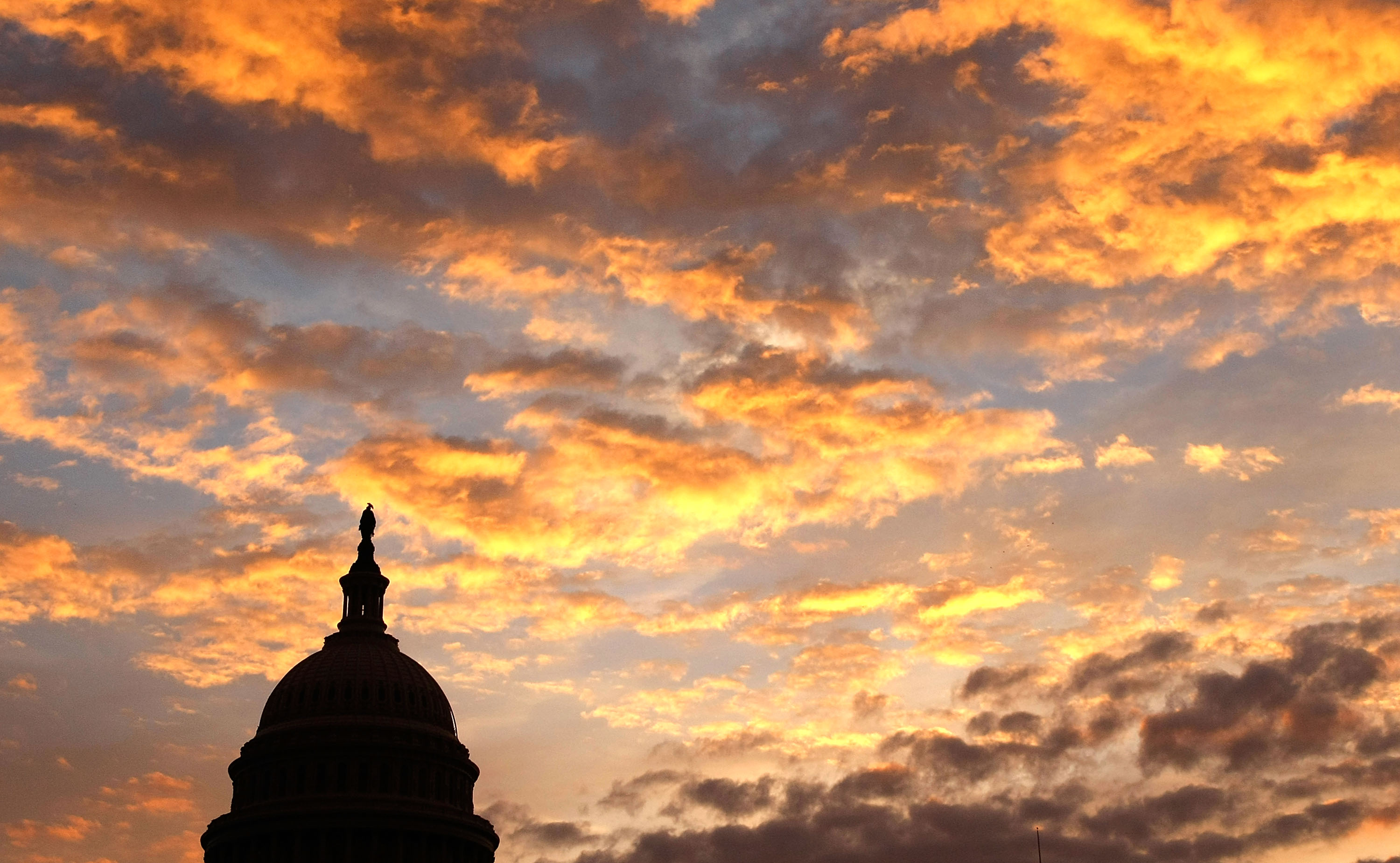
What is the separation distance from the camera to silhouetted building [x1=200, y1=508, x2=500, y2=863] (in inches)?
5851

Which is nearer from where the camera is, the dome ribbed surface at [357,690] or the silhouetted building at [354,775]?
the silhouetted building at [354,775]

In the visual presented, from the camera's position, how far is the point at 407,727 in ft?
511

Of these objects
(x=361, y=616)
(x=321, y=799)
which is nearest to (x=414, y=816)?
(x=321, y=799)

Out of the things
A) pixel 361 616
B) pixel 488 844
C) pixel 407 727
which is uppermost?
pixel 361 616

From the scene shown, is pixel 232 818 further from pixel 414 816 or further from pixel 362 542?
pixel 362 542

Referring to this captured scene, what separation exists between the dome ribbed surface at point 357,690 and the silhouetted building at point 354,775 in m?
0.12

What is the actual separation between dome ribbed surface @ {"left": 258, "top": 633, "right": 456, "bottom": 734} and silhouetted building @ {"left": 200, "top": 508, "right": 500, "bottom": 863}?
12 cm

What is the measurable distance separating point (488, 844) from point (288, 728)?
824 inches

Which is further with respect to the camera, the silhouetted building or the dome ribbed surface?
the dome ribbed surface

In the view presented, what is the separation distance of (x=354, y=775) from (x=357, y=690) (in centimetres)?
856

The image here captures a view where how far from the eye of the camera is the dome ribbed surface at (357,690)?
15700 cm

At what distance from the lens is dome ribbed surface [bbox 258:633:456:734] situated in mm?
157000

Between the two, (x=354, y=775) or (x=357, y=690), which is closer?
(x=354, y=775)

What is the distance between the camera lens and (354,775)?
152 meters
